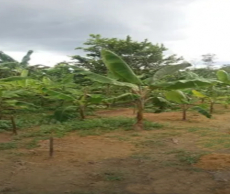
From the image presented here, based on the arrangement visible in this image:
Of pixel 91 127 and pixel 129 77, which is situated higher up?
pixel 129 77

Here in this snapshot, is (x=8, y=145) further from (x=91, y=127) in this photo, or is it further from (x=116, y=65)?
(x=116, y=65)

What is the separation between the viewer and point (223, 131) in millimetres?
7238

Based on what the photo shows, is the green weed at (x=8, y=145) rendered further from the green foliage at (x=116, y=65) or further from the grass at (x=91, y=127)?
the green foliage at (x=116, y=65)

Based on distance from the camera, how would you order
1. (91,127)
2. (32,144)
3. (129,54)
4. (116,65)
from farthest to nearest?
(129,54) < (91,127) < (116,65) < (32,144)

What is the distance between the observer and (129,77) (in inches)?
254

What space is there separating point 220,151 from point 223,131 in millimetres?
2181

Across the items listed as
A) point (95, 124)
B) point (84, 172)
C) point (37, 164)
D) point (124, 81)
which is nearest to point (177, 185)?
point (84, 172)

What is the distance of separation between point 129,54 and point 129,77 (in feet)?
29.5

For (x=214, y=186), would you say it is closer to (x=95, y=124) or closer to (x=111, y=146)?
(x=111, y=146)

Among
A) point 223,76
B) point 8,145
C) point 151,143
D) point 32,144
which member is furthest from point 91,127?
point 223,76

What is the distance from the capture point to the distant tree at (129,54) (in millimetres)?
14680

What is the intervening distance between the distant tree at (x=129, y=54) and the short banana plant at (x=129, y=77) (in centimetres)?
733

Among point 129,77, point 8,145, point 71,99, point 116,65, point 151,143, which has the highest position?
point 116,65

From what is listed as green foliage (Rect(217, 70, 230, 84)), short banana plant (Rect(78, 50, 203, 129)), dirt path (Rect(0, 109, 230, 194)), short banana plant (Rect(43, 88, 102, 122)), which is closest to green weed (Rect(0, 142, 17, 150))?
dirt path (Rect(0, 109, 230, 194))
